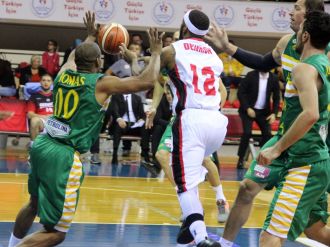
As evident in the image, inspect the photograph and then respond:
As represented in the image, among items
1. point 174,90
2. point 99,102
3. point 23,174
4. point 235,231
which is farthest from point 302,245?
point 23,174

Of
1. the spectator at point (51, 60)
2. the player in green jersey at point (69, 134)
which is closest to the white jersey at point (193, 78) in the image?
the player in green jersey at point (69, 134)

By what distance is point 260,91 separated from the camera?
46.9 ft

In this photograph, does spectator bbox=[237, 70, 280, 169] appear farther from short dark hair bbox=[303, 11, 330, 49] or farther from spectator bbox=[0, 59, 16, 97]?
short dark hair bbox=[303, 11, 330, 49]

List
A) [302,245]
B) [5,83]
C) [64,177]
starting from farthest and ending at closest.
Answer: [5,83] → [302,245] → [64,177]

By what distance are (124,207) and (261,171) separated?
4.08 meters

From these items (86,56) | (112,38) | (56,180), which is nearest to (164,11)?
(112,38)

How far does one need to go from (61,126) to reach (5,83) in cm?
1099

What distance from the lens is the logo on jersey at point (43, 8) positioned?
53.8 feet

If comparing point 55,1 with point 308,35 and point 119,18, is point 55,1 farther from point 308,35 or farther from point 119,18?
point 308,35

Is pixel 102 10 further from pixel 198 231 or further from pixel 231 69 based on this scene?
pixel 198 231

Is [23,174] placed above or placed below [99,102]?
below

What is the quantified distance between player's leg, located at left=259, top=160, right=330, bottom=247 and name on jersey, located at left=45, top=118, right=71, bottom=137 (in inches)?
64.1

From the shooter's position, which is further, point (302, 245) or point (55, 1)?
point (55, 1)

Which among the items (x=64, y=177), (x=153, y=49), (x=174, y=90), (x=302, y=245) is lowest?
(x=302, y=245)
